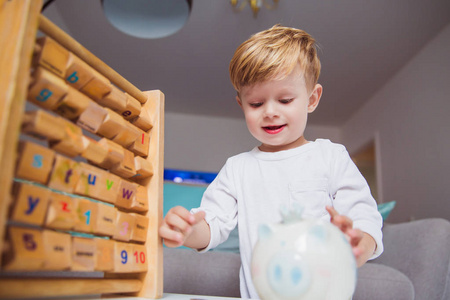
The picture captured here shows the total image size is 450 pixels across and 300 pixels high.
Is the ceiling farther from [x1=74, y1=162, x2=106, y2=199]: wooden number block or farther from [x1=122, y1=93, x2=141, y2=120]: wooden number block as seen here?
[x1=74, y1=162, x2=106, y2=199]: wooden number block

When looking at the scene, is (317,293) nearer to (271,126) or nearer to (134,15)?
(271,126)

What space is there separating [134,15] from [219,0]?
114 centimetres

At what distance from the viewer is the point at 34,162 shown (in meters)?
0.47

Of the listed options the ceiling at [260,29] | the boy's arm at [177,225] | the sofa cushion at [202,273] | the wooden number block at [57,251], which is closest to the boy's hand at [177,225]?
the boy's arm at [177,225]

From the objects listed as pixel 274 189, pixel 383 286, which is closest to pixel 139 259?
pixel 274 189

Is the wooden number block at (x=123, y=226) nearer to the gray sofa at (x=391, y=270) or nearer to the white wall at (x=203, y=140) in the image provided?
the gray sofa at (x=391, y=270)

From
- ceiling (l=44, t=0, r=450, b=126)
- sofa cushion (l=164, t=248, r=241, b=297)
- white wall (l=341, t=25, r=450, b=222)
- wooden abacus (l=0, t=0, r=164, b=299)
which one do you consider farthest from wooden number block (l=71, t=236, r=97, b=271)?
white wall (l=341, t=25, r=450, b=222)

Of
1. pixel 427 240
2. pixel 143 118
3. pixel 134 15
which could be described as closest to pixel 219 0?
pixel 134 15

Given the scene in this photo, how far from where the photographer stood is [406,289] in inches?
54.1

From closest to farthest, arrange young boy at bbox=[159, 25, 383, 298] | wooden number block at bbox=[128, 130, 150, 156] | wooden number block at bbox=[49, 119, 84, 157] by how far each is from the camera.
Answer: wooden number block at bbox=[49, 119, 84, 157]
wooden number block at bbox=[128, 130, 150, 156]
young boy at bbox=[159, 25, 383, 298]

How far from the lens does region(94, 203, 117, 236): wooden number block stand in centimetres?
59

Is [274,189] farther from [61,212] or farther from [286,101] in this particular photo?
[61,212]

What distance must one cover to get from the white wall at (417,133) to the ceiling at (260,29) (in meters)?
0.19

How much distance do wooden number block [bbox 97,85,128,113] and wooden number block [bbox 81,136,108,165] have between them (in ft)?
0.31
